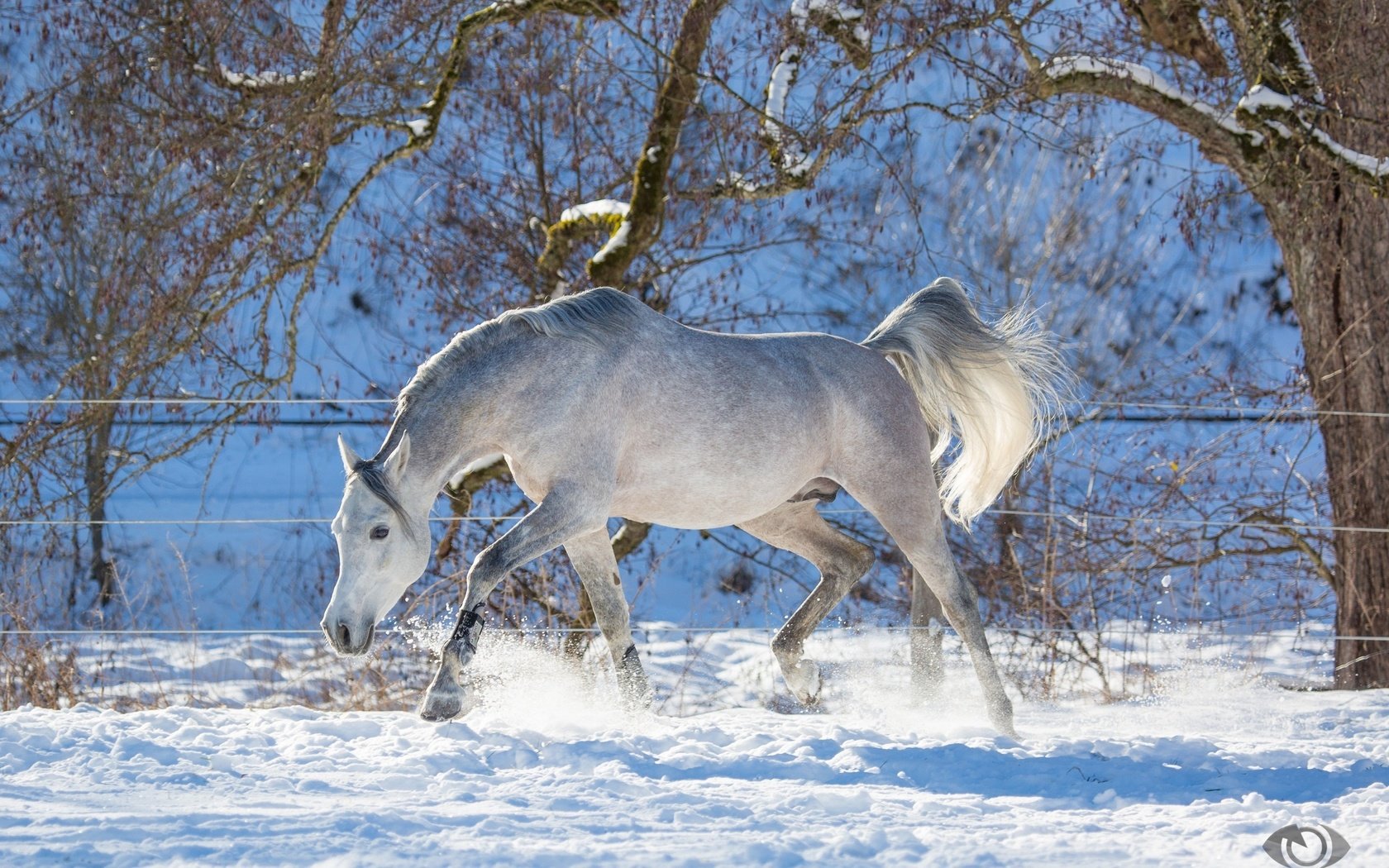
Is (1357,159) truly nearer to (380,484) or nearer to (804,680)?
(804,680)

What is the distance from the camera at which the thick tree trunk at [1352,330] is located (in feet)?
23.9

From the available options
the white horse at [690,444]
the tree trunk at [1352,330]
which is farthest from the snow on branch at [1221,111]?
the white horse at [690,444]

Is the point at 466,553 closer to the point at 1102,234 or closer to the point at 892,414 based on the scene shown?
the point at 892,414

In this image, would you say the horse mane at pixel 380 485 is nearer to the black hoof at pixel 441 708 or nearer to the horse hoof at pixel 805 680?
the black hoof at pixel 441 708

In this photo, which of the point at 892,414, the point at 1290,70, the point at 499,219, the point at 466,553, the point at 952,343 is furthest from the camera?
the point at 499,219

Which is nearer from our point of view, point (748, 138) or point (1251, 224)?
point (748, 138)

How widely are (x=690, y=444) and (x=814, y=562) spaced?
1054 millimetres

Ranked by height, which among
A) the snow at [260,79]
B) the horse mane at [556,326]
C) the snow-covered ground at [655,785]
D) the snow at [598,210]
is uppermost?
the snow at [260,79]

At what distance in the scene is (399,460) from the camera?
4.10m

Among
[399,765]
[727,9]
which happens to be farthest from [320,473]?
[399,765]

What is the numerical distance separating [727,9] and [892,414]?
5350 mm

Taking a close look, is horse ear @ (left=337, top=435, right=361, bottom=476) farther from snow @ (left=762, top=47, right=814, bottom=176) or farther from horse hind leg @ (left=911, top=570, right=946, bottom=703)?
snow @ (left=762, top=47, right=814, bottom=176)

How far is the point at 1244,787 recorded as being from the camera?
372 cm

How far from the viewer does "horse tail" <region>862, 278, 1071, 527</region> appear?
5484mm
